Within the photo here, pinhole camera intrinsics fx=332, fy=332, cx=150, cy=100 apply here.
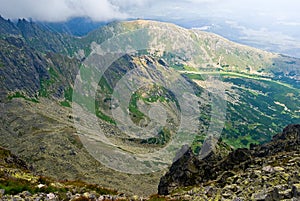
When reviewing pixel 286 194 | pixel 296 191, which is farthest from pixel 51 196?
pixel 296 191

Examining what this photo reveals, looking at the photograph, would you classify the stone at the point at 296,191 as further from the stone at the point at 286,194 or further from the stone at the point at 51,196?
the stone at the point at 51,196

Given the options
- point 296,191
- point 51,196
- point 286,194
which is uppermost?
point 296,191

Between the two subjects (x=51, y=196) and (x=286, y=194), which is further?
(x=51, y=196)

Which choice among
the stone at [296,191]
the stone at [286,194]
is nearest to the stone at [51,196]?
the stone at [286,194]

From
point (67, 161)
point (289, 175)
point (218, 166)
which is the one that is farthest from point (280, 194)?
point (67, 161)

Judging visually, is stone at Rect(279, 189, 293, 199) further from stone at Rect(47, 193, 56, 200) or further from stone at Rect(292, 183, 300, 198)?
stone at Rect(47, 193, 56, 200)

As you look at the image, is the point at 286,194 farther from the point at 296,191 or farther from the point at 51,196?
the point at 51,196

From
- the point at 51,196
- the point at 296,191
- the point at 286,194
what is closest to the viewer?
the point at 296,191

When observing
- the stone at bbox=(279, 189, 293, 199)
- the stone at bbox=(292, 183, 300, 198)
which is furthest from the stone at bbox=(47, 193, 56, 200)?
the stone at bbox=(292, 183, 300, 198)

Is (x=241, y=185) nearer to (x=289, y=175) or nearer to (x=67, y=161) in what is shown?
(x=289, y=175)

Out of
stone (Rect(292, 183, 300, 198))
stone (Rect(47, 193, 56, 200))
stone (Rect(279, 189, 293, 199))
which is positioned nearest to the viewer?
stone (Rect(292, 183, 300, 198))

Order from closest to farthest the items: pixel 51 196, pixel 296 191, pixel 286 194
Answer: pixel 296 191, pixel 286 194, pixel 51 196

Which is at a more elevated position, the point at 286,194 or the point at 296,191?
the point at 296,191
